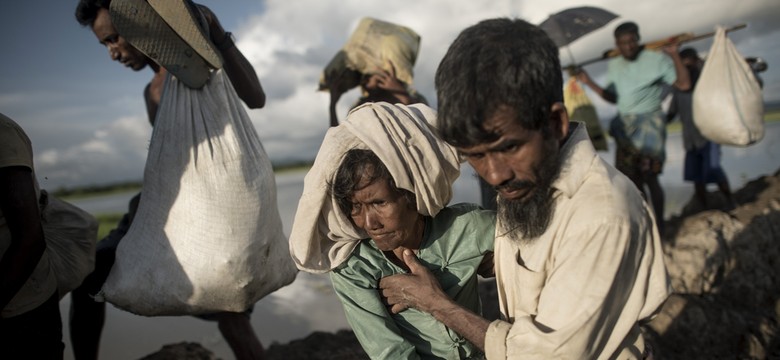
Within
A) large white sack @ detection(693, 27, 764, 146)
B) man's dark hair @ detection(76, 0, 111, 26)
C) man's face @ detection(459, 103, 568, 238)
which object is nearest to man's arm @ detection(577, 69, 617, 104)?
large white sack @ detection(693, 27, 764, 146)

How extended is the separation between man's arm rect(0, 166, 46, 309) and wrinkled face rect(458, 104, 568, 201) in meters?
1.62

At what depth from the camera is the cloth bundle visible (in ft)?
5.68

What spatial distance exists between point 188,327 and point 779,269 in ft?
19.7

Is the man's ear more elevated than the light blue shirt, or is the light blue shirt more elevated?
the man's ear

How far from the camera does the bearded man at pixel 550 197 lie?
50.7 inches

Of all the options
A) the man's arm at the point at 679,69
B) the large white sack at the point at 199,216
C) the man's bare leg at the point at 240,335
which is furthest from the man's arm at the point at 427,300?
the man's arm at the point at 679,69

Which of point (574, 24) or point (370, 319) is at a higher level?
point (574, 24)

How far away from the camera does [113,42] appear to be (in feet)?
8.29

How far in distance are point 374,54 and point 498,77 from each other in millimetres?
2871

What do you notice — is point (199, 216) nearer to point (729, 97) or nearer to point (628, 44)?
point (628, 44)

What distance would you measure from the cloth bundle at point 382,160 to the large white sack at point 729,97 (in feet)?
16.6

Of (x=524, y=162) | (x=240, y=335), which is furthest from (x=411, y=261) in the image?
(x=240, y=335)

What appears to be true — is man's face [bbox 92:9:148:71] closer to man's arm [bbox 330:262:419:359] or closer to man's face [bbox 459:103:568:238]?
man's arm [bbox 330:262:419:359]

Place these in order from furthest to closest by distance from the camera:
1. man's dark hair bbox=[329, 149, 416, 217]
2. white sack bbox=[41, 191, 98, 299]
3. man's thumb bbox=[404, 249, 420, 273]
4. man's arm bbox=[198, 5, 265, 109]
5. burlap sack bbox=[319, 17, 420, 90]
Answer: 1. burlap sack bbox=[319, 17, 420, 90]
2. man's arm bbox=[198, 5, 265, 109]
3. white sack bbox=[41, 191, 98, 299]
4. man's thumb bbox=[404, 249, 420, 273]
5. man's dark hair bbox=[329, 149, 416, 217]
